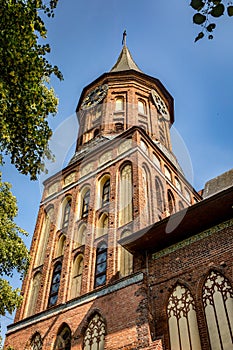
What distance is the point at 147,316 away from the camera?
9359mm

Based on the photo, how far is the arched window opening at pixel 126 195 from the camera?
530 inches

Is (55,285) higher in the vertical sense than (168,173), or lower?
lower

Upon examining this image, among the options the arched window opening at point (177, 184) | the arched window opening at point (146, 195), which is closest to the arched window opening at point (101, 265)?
the arched window opening at point (146, 195)

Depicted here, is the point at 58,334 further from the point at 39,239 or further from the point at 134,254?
the point at 39,239

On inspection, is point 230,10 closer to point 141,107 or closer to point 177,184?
point 177,184

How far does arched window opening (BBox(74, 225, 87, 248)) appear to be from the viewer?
1418 centimetres

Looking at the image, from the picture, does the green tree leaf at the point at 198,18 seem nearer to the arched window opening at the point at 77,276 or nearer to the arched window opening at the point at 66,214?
the arched window opening at the point at 77,276

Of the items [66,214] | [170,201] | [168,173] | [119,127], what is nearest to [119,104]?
[119,127]

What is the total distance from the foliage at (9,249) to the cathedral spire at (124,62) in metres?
15.5

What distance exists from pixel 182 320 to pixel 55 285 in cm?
599

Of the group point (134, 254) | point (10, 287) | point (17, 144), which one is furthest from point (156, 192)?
point (17, 144)

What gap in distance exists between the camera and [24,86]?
280 inches

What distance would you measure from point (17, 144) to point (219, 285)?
224 inches

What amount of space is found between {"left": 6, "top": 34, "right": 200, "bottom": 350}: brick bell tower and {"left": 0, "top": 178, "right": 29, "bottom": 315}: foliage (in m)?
2.58
